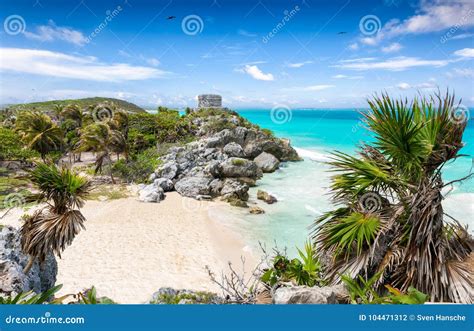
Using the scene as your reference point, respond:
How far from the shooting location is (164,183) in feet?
60.3

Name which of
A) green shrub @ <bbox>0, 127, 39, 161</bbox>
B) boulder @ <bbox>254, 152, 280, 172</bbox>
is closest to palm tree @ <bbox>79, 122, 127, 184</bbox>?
green shrub @ <bbox>0, 127, 39, 161</bbox>

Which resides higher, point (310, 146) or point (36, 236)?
point (310, 146)

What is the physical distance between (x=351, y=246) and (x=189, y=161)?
61.2 ft

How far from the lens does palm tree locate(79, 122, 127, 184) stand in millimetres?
17625

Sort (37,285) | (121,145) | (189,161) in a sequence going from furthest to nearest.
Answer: (189,161), (121,145), (37,285)

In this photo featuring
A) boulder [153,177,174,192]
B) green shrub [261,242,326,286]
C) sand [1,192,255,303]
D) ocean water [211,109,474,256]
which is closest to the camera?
green shrub [261,242,326,286]

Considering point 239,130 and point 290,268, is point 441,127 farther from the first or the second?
point 239,130

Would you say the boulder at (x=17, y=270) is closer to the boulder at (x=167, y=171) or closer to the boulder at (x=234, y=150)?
the boulder at (x=167, y=171)

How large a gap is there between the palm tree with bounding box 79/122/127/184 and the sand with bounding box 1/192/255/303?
3901 mm

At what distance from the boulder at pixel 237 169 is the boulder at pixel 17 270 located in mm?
14800

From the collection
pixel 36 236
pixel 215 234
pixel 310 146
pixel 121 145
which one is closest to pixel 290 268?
pixel 36 236

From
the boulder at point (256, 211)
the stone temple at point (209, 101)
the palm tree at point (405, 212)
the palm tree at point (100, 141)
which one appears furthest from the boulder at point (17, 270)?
the stone temple at point (209, 101)

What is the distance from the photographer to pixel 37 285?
512 centimetres

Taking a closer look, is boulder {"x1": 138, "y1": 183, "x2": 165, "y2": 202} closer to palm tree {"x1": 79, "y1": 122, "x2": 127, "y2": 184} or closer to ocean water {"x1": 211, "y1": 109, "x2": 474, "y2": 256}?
palm tree {"x1": 79, "y1": 122, "x2": 127, "y2": 184}
